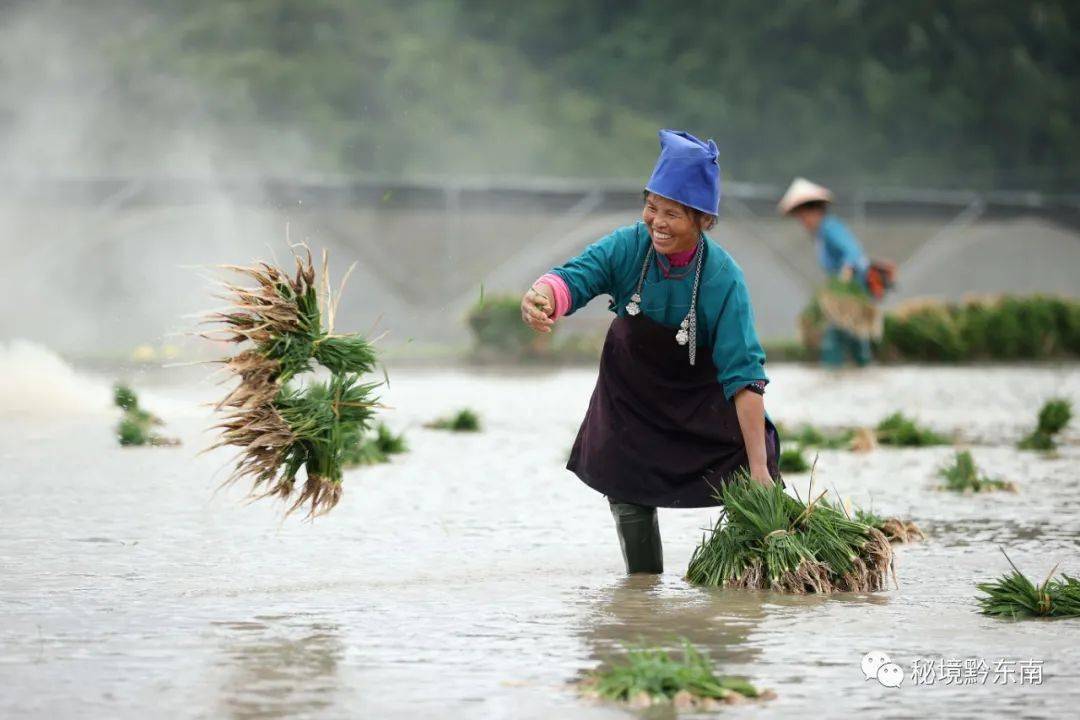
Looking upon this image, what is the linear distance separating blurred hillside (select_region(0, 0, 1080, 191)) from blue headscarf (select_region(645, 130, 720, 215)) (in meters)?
32.3

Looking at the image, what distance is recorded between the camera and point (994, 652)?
19.1ft

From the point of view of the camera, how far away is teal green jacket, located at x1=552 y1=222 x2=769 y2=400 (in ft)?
22.7

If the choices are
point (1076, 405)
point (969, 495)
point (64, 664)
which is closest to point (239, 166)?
point (1076, 405)

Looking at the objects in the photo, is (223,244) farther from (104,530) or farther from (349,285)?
(104,530)

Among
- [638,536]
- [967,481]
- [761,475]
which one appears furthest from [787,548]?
[967,481]

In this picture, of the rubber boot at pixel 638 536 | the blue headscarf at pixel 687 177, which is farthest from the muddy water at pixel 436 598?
the blue headscarf at pixel 687 177

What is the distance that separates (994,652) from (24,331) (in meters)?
23.5

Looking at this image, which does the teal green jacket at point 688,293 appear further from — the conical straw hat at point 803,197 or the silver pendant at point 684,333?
the conical straw hat at point 803,197

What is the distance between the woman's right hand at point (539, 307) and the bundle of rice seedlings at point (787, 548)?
1004mm

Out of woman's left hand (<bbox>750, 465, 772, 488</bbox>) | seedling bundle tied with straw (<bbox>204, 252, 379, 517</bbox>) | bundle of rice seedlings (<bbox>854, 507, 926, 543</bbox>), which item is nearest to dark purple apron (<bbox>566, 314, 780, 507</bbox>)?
woman's left hand (<bbox>750, 465, 772, 488</bbox>)

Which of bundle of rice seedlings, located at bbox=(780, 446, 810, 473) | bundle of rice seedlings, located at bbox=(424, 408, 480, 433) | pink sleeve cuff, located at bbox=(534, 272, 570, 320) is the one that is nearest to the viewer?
pink sleeve cuff, located at bbox=(534, 272, 570, 320)

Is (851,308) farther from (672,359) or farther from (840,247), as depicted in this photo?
(672,359)

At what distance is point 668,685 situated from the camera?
16.8ft

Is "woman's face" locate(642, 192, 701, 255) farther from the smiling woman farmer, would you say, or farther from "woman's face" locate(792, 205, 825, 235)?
"woman's face" locate(792, 205, 825, 235)
